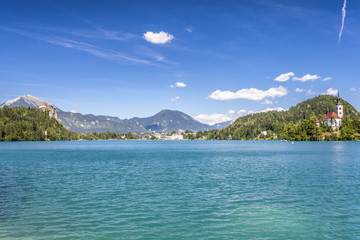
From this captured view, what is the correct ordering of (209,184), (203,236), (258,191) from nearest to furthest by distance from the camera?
(203,236)
(258,191)
(209,184)

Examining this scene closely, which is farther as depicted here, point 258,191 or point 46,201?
point 258,191

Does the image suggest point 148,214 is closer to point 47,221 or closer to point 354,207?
point 47,221

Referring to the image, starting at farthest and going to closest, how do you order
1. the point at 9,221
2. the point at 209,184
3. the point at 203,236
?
the point at 209,184 < the point at 9,221 < the point at 203,236

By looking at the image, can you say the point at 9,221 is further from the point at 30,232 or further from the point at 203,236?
the point at 203,236

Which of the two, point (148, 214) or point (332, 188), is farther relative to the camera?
point (332, 188)

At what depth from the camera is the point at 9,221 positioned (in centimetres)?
2220

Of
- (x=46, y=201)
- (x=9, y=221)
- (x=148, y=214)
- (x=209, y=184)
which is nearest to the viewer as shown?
(x=9, y=221)

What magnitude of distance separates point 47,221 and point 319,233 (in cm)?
1906

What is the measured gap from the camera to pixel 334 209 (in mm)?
25281

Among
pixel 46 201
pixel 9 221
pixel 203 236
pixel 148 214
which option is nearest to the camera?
pixel 203 236

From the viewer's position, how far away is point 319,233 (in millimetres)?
19484

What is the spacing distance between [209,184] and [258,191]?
687 cm

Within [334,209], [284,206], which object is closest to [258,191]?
[284,206]

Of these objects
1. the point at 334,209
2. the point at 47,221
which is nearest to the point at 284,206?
the point at 334,209
